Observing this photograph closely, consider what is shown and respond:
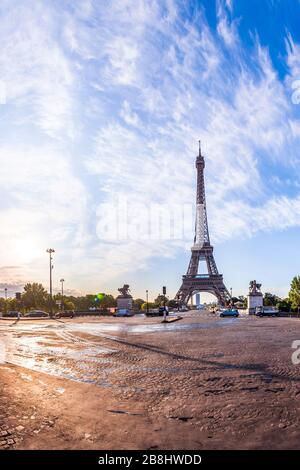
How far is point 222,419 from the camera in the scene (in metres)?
5.31

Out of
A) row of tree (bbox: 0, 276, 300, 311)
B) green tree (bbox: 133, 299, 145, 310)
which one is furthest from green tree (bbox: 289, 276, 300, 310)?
green tree (bbox: 133, 299, 145, 310)

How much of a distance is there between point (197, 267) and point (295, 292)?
1357 inches

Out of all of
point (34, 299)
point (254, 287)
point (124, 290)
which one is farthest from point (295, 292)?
point (34, 299)

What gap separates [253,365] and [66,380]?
14.5 ft

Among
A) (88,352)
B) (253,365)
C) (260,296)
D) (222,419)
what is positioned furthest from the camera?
(260,296)

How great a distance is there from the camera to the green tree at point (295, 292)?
68.3 m

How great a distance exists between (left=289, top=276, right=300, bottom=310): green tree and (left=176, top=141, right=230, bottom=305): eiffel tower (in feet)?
66.7

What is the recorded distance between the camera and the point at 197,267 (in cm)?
10350

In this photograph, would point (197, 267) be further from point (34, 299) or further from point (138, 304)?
point (138, 304)

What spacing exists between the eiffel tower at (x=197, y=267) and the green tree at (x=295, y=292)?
66.7 feet

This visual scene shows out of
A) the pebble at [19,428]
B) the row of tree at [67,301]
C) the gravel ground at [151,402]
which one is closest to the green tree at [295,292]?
the row of tree at [67,301]
